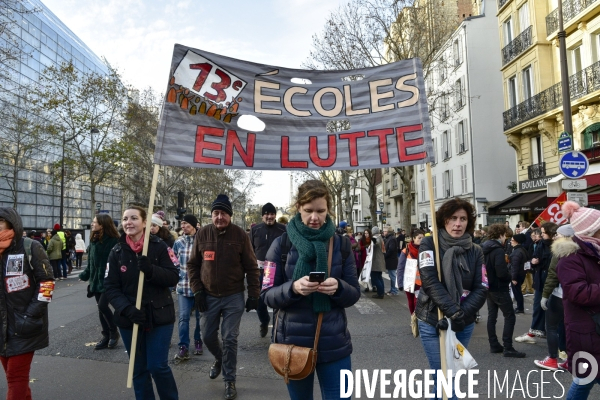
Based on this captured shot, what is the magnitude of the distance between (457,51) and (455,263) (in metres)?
33.5

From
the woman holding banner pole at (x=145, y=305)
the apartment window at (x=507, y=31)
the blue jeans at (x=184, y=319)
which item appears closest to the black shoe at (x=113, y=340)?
the blue jeans at (x=184, y=319)

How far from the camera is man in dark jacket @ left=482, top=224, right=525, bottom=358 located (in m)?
6.28

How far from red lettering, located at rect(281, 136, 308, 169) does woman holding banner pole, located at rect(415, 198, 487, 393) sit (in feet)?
3.88

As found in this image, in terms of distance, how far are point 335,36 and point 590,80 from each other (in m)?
10.8

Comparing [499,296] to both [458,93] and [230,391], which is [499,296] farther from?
[458,93]

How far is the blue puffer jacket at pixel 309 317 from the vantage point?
282cm

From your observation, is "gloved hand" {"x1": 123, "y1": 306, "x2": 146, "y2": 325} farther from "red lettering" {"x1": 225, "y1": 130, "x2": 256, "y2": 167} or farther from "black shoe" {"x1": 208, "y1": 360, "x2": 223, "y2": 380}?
"black shoe" {"x1": 208, "y1": 360, "x2": 223, "y2": 380}

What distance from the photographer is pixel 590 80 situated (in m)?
18.4

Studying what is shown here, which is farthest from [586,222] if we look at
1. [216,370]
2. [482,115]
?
[482,115]

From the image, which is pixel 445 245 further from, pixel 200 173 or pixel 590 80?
pixel 200 173

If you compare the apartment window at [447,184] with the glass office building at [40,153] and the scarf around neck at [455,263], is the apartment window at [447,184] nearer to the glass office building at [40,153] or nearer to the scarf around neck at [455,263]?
the glass office building at [40,153]

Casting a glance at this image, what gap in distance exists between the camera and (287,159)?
396 cm

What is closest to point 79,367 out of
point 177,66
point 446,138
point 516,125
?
point 177,66

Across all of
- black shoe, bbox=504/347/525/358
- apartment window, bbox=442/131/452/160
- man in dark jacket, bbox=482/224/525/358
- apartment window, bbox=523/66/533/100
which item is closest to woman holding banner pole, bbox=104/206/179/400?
man in dark jacket, bbox=482/224/525/358
